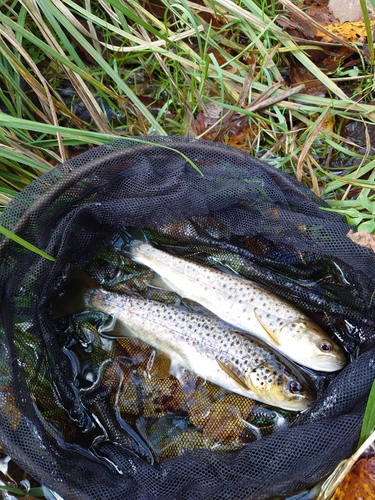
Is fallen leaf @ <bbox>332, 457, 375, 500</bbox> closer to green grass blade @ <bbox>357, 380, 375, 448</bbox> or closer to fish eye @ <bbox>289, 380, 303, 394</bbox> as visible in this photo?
green grass blade @ <bbox>357, 380, 375, 448</bbox>

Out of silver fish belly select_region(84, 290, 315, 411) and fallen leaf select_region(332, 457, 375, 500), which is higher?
silver fish belly select_region(84, 290, 315, 411)

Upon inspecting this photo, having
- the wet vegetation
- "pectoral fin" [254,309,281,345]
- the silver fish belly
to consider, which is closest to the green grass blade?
the silver fish belly

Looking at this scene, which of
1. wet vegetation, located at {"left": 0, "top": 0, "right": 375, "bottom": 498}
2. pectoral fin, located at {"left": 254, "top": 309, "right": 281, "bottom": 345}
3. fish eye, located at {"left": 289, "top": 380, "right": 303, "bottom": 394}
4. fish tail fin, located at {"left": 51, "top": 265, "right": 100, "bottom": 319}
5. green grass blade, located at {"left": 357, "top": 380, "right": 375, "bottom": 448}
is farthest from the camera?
wet vegetation, located at {"left": 0, "top": 0, "right": 375, "bottom": 498}

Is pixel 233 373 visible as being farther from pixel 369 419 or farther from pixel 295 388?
pixel 369 419

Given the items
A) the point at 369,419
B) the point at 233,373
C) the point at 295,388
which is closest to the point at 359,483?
the point at 369,419

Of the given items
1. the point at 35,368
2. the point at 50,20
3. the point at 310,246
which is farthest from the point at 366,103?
the point at 35,368

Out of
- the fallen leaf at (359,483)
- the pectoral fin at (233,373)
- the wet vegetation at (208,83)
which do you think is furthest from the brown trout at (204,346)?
the wet vegetation at (208,83)

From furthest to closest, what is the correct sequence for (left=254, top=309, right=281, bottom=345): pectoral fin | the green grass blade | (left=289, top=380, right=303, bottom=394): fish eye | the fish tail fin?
the fish tail fin → (left=254, top=309, right=281, bottom=345): pectoral fin → (left=289, top=380, right=303, bottom=394): fish eye → the green grass blade
